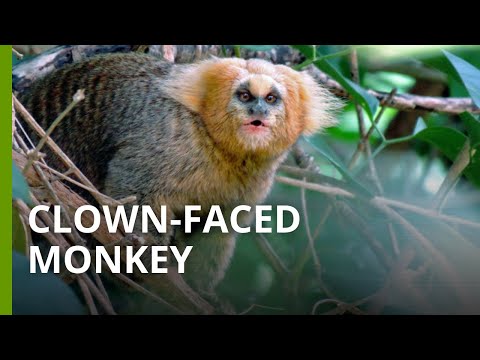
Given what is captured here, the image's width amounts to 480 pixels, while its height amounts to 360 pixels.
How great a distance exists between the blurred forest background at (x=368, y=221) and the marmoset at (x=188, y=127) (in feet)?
0.34

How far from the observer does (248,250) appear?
3.42 metres

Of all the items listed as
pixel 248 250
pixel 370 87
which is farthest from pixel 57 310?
pixel 370 87

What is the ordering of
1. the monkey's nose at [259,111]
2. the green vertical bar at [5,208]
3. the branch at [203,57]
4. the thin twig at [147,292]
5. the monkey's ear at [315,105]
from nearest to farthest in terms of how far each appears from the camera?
the green vertical bar at [5,208] < the thin twig at [147,292] < the monkey's nose at [259,111] < the monkey's ear at [315,105] < the branch at [203,57]

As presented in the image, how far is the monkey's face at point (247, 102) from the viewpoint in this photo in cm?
281

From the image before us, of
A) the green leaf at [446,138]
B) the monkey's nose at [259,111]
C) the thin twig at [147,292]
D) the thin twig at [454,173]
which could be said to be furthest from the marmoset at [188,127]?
the thin twig at [454,173]

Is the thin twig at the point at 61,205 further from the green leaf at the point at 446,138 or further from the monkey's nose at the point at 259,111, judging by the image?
the green leaf at the point at 446,138

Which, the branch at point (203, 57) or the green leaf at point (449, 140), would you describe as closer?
the green leaf at point (449, 140)

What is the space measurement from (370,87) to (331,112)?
25.8 inches

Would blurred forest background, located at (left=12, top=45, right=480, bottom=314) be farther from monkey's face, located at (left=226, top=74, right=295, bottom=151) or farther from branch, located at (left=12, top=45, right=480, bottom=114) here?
monkey's face, located at (left=226, top=74, right=295, bottom=151)

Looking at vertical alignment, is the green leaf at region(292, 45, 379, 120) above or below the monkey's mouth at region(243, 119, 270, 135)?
above

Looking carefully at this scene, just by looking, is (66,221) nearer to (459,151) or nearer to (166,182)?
(166,182)

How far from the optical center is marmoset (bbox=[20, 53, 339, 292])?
9.40ft

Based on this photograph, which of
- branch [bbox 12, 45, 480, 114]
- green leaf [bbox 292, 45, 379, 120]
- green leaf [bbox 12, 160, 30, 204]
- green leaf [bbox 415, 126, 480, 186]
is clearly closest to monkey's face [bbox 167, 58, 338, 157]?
green leaf [bbox 292, 45, 379, 120]

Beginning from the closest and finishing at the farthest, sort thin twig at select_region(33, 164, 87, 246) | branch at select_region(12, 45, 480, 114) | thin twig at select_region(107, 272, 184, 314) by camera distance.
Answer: thin twig at select_region(33, 164, 87, 246), thin twig at select_region(107, 272, 184, 314), branch at select_region(12, 45, 480, 114)
